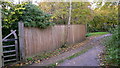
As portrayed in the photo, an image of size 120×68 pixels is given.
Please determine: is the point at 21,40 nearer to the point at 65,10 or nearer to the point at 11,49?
the point at 11,49

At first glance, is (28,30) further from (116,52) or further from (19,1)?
(116,52)

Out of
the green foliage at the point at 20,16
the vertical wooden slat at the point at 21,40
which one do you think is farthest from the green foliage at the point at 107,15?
the vertical wooden slat at the point at 21,40

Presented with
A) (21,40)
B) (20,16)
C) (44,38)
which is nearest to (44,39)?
(44,38)

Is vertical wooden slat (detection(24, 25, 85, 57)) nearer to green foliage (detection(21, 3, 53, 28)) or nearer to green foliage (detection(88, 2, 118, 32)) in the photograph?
green foliage (detection(21, 3, 53, 28))

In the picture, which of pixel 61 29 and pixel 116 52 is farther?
pixel 61 29

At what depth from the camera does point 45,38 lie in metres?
6.23

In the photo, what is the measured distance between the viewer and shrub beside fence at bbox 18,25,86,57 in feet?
16.8

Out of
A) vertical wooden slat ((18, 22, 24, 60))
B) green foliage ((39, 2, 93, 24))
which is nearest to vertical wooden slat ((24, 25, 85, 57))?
vertical wooden slat ((18, 22, 24, 60))

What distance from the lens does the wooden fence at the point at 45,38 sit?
5109mm

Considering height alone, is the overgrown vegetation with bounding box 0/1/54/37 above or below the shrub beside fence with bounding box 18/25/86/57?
above

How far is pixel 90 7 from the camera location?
37.9 feet

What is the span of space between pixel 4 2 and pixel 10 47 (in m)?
2.21

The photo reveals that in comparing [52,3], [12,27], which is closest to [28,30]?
[12,27]

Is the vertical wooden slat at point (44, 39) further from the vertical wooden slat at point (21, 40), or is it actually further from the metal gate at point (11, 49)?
Answer: the metal gate at point (11, 49)
